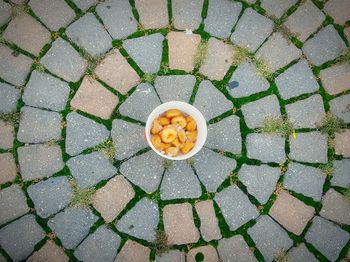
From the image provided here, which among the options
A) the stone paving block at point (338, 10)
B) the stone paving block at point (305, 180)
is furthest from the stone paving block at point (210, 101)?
the stone paving block at point (338, 10)

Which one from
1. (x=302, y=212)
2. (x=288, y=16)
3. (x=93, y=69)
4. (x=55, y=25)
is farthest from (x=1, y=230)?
(x=288, y=16)

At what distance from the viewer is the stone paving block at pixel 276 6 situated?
11.5 feet

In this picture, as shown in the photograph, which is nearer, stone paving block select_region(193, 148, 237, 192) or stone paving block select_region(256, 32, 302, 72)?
stone paving block select_region(193, 148, 237, 192)

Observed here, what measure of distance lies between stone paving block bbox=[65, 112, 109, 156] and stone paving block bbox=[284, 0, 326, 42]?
1.87 metres

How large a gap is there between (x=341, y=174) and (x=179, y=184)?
4.54 feet

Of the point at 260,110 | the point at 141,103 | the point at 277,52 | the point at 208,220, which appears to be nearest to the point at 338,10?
the point at 277,52

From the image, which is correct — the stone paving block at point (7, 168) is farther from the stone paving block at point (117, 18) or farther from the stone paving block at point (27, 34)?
the stone paving block at point (117, 18)

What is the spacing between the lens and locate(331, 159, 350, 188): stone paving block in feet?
11.0

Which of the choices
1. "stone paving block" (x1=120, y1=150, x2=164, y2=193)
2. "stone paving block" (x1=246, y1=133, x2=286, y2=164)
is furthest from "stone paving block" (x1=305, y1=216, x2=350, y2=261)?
"stone paving block" (x1=120, y1=150, x2=164, y2=193)

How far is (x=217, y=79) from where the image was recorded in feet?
11.2

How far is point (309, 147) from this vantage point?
339cm

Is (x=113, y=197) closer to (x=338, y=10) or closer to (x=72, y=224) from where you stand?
(x=72, y=224)

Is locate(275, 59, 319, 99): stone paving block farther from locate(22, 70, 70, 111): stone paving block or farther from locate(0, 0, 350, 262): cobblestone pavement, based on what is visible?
locate(22, 70, 70, 111): stone paving block

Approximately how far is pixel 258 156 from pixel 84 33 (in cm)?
181
